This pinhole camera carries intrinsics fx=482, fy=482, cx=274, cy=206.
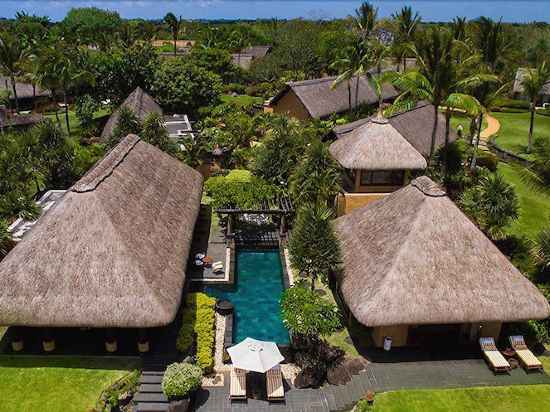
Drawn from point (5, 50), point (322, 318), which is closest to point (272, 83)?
point (5, 50)

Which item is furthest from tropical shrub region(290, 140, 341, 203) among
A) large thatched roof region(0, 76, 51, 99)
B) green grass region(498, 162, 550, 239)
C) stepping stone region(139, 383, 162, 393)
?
large thatched roof region(0, 76, 51, 99)

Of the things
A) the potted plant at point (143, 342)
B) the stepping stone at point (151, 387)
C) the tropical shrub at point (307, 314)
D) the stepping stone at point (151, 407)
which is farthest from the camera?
the potted plant at point (143, 342)

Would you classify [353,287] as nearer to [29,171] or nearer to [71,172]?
[29,171]

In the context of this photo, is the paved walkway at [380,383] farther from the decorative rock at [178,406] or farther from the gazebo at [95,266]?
the gazebo at [95,266]

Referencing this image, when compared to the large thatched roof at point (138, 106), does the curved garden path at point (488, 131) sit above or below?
below

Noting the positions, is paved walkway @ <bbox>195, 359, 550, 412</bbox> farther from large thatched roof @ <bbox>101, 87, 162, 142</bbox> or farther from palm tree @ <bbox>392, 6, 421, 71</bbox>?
palm tree @ <bbox>392, 6, 421, 71</bbox>

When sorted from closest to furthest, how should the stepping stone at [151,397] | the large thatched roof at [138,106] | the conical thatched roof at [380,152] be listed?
the stepping stone at [151,397] → the conical thatched roof at [380,152] → the large thatched roof at [138,106]

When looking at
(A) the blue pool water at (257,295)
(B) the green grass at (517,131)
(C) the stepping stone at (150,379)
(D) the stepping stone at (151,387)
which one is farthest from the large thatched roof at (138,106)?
(B) the green grass at (517,131)

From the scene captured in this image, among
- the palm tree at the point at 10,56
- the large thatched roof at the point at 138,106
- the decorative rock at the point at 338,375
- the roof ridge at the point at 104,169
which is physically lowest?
the decorative rock at the point at 338,375
